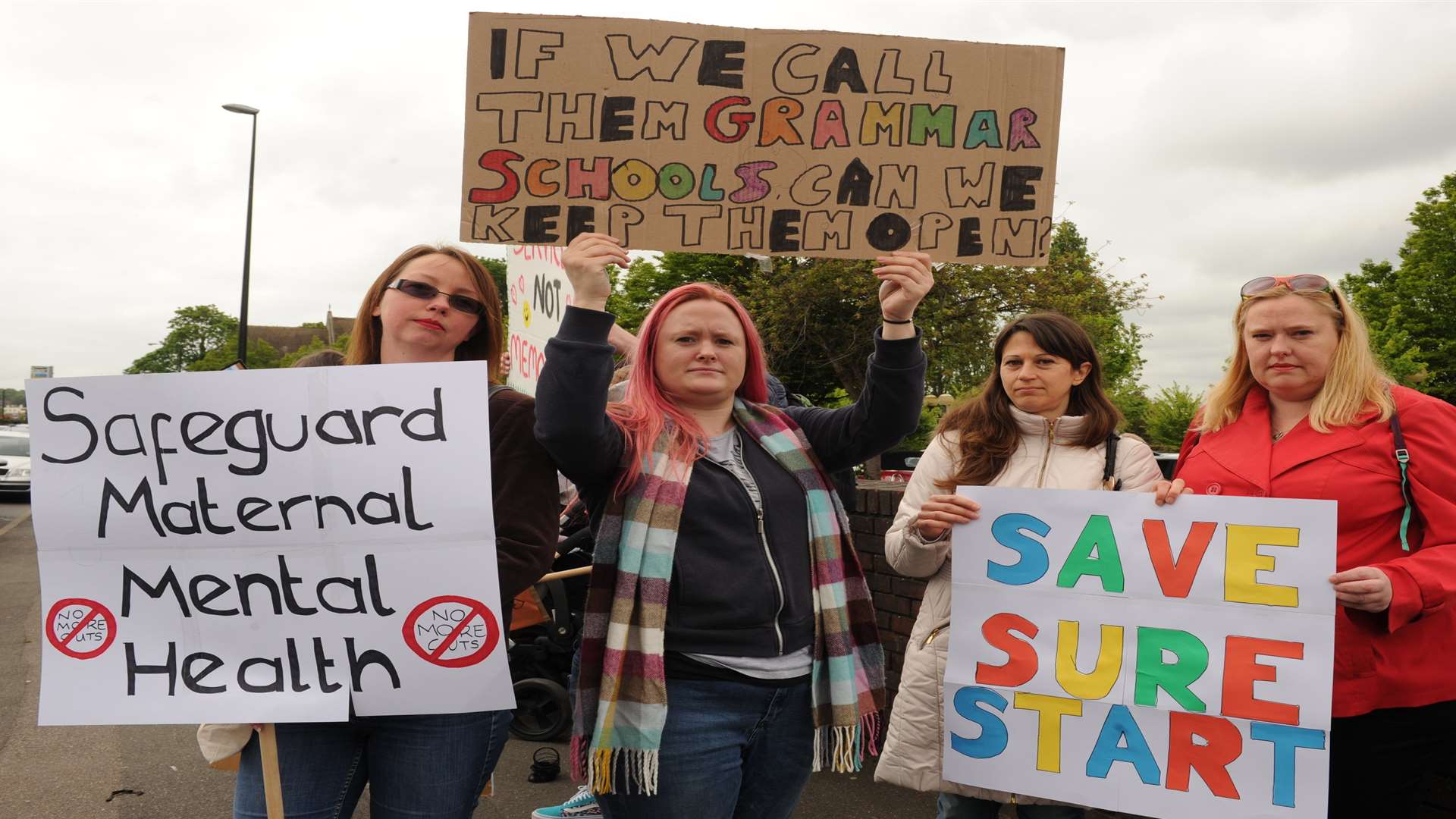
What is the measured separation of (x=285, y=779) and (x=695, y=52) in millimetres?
1945

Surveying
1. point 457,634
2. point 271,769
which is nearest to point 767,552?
point 457,634

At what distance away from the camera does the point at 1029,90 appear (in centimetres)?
271

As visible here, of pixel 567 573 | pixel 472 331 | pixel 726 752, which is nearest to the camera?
pixel 726 752

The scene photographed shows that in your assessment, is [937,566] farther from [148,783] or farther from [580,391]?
[148,783]

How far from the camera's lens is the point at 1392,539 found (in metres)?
2.32

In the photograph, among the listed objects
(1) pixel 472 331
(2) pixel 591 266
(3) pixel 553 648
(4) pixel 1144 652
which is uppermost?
(2) pixel 591 266

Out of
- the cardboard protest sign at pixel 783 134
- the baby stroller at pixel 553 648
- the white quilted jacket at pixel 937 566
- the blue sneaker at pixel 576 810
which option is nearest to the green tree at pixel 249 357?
the baby stroller at pixel 553 648

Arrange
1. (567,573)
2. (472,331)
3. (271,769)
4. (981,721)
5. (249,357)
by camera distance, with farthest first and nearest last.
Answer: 1. (249,357)
2. (567,573)
3. (981,721)
4. (472,331)
5. (271,769)

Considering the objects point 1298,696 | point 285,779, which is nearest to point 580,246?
point 285,779

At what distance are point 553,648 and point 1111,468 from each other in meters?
3.21

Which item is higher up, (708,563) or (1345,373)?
(1345,373)

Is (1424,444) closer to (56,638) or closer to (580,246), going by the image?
(580,246)

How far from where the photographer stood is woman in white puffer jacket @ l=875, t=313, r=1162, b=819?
2.73 meters

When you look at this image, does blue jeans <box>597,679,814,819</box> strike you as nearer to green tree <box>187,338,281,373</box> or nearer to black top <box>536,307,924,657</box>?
black top <box>536,307,924,657</box>
